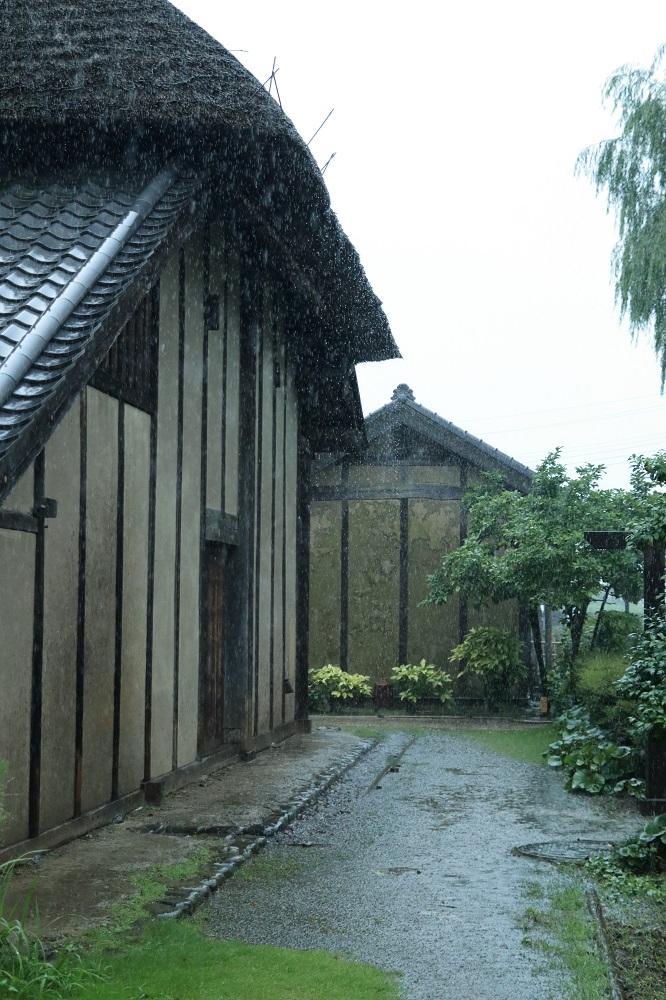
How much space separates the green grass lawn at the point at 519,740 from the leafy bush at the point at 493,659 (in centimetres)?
147

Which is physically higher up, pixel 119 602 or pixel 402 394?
pixel 402 394

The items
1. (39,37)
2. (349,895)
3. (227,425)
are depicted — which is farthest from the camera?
(227,425)

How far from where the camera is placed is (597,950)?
184 inches

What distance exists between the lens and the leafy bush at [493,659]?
16.0 metres

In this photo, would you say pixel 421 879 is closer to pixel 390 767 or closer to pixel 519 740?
pixel 390 767

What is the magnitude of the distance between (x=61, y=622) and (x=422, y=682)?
10.6 m

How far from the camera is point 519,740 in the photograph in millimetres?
12914

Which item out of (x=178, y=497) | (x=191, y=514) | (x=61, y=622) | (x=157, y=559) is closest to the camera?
(x=61, y=622)

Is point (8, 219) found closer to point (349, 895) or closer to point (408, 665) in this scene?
point (349, 895)

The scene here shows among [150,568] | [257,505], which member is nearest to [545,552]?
[257,505]

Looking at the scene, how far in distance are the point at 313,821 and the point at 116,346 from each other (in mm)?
3556

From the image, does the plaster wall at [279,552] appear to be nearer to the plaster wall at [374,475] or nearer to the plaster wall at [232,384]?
the plaster wall at [232,384]

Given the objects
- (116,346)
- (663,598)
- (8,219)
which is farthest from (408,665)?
(8,219)

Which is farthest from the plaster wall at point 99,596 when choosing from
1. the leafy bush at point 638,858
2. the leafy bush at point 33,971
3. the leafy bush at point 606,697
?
the leafy bush at point 606,697
